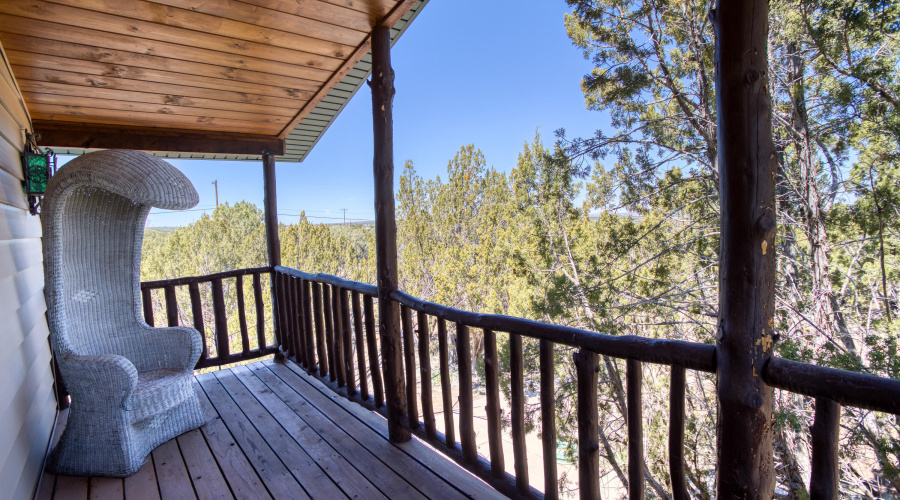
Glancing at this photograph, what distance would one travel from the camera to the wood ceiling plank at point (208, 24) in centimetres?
176

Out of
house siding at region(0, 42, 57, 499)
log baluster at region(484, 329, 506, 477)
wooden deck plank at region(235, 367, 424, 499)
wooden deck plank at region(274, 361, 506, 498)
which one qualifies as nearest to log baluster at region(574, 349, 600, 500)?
log baluster at region(484, 329, 506, 477)

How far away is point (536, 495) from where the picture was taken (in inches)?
64.5

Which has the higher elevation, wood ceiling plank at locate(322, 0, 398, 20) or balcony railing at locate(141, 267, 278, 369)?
wood ceiling plank at locate(322, 0, 398, 20)

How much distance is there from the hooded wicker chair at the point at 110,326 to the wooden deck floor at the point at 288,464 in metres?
0.12

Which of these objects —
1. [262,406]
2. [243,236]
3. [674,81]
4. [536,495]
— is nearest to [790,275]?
[674,81]

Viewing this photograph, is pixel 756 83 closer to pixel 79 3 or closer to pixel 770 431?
pixel 770 431

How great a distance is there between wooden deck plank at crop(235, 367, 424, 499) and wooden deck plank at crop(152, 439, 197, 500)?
0.57 metres

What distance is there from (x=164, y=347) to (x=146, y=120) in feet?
5.62

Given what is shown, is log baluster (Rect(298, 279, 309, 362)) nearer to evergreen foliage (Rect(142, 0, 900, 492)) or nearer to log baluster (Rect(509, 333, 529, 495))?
log baluster (Rect(509, 333, 529, 495))

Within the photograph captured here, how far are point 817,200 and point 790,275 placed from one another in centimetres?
93

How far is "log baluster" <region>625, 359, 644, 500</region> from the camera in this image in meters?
1.27

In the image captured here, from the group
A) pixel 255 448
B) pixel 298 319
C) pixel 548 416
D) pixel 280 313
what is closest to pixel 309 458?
pixel 255 448

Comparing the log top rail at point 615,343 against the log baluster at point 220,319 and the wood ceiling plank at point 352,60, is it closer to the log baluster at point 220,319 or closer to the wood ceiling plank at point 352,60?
the wood ceiling plank at point 352,60

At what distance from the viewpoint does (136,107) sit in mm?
2893
